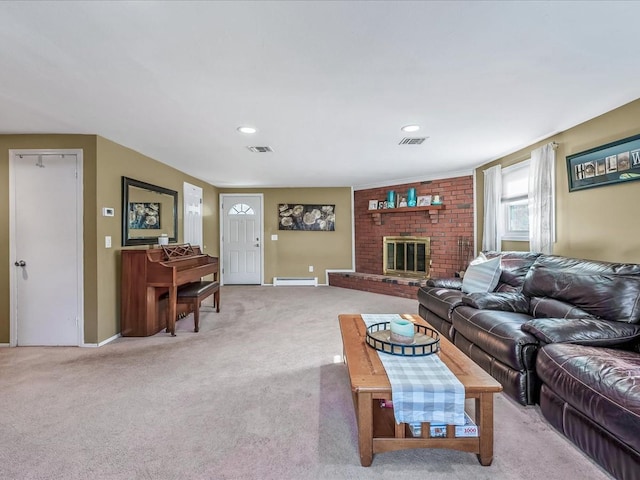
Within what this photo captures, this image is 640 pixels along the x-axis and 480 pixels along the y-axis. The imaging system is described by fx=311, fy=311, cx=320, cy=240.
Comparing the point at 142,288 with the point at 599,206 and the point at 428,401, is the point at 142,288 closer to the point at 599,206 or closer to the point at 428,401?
the point at 428,401

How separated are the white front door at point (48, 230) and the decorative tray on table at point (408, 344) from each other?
2933mm

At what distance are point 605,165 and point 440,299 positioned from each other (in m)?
1.75

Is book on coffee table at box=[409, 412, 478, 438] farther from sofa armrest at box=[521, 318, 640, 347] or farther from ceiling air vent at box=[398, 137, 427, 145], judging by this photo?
ceiling air vent at box=[398, 137, 427, 145]

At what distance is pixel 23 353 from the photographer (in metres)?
2.88

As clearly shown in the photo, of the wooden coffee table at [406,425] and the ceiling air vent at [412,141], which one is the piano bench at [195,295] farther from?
the ceiling air vent at [412,141]

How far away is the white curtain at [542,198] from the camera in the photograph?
10.2 ft

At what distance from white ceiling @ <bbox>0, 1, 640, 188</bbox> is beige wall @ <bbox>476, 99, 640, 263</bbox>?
0.39 ft

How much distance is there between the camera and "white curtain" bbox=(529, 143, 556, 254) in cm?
312

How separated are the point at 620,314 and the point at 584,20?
1686 mm

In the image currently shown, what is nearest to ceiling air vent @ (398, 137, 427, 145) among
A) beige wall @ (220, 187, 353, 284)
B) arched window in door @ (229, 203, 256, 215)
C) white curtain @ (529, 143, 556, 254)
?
white curtain @ (529, 143, 556, 254)

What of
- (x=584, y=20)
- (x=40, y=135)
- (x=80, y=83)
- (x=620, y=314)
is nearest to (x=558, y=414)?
(x=620, y=314)

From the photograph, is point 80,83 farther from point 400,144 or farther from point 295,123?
point 400,144

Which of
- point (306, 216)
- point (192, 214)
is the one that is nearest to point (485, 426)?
point (192, 214)

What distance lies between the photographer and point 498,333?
2.08 metres
